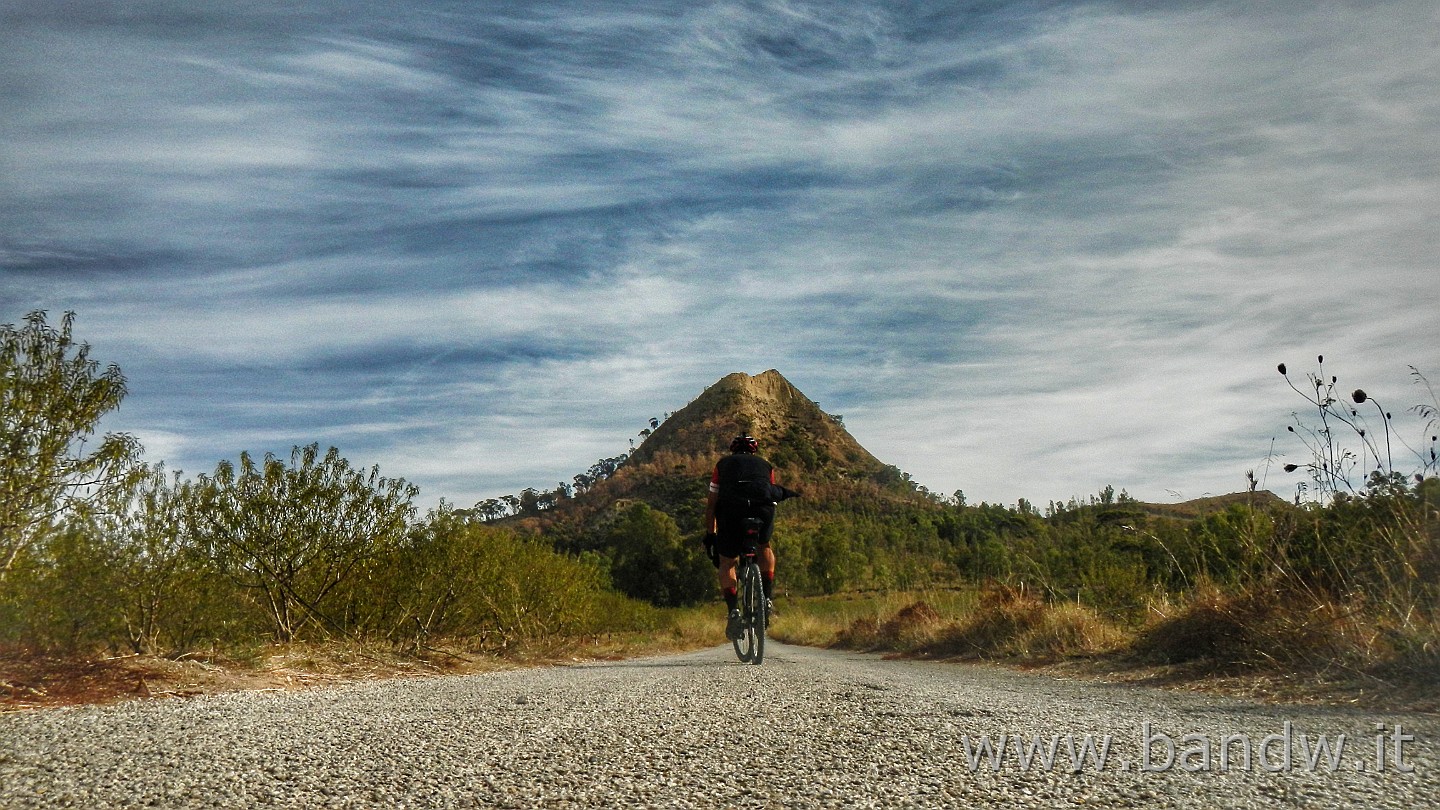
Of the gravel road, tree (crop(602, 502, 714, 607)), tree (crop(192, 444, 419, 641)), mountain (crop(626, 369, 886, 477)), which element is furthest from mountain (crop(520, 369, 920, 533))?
the gravel road

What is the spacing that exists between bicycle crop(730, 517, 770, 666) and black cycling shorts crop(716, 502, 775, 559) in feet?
0.14

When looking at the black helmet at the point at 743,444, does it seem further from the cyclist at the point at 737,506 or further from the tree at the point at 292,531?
the tree at the point at 292,531

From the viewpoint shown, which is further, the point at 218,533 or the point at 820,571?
the point at 820,571

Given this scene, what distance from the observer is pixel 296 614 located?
10500mm

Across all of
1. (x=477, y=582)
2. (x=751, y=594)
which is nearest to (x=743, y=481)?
(x=751, y=594)

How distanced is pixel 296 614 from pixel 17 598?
3.69 meters

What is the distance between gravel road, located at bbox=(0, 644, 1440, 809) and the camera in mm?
2346

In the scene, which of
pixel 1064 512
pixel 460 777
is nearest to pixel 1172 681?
pixel 460 777

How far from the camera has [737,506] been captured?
812cm

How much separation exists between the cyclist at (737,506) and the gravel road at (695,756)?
11.6ft

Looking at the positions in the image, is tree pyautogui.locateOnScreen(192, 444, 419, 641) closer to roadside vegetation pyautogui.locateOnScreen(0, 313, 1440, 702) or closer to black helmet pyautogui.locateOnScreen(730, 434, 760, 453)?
roadside vegetation pyautogui.locateOnScreen(0, 313, 1440, 702)

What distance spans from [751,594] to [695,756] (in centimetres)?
584

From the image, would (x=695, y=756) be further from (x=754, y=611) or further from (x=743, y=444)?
(x=754, y=611)

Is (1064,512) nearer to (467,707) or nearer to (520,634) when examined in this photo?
(520,634)
